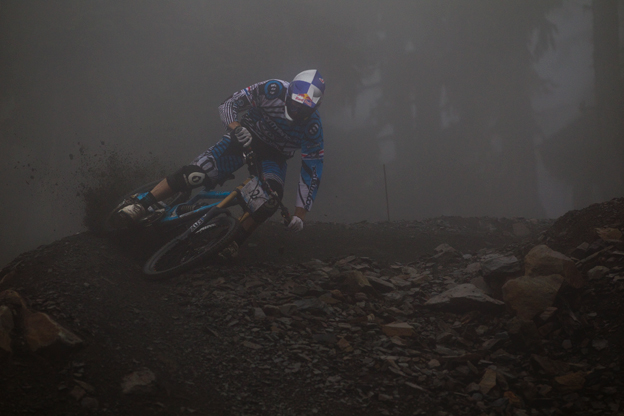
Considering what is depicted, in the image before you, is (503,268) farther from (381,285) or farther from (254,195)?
(254,195)

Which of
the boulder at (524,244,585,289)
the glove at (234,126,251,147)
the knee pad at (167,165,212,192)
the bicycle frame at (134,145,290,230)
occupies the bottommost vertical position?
the boulder at (524,244,585,289)

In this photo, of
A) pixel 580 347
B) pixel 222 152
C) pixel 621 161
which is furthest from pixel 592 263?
pixel 621 161

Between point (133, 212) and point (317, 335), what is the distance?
94.0 inches

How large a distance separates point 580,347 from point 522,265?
0.98 m

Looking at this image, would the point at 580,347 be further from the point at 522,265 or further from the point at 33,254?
the point at 33,254

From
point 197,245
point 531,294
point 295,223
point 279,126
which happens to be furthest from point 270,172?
point 531,294

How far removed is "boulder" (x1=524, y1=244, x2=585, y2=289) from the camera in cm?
311

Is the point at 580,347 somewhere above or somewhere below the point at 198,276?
below

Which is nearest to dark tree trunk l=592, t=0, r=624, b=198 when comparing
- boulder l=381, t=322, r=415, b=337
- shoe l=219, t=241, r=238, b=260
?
boulder l=381, t=322, r=415, b=337

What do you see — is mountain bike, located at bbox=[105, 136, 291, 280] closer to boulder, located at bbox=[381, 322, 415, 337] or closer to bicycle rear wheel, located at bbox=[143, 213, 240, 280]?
bicycle rear wheel, located at bbox=[143, 213, 240, 280]

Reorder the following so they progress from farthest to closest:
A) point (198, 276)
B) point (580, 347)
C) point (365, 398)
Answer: point (198, 276) → point (580, 347) → point (365, 398)

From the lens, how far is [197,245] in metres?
4.27

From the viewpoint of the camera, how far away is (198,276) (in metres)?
3.89

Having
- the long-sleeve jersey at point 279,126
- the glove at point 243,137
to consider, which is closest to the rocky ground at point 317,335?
the long-sleeve jersey at point 279,126
